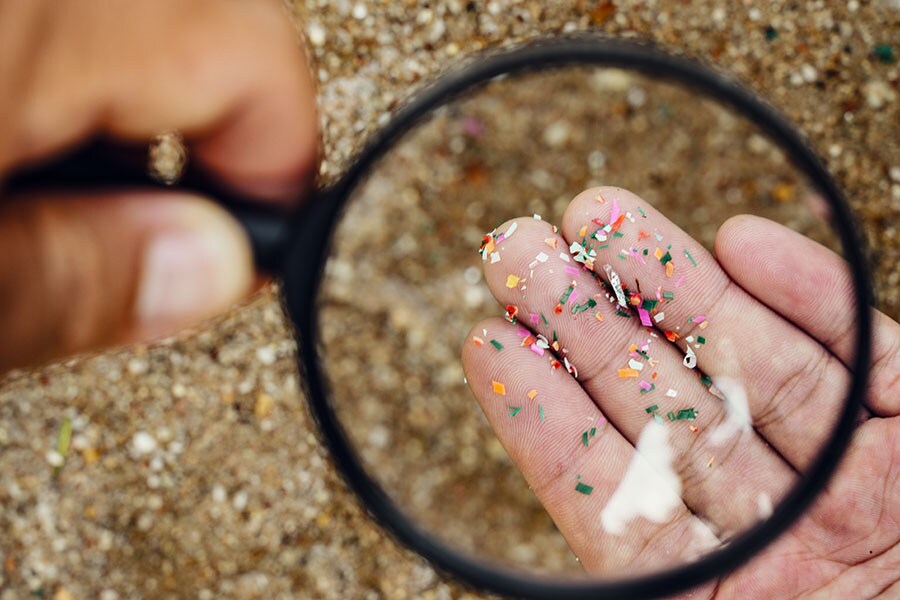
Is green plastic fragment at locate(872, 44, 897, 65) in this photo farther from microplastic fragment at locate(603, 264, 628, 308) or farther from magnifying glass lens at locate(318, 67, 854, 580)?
microplastic fragment at locate(603, 264, 628, 308)

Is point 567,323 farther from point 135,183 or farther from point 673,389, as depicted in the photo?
point 135,183

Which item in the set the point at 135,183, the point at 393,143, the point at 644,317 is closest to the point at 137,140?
the point at 135,183

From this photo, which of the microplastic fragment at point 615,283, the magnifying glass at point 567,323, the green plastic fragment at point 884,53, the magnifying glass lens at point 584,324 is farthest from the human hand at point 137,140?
the green plastic fragment at point 884,53

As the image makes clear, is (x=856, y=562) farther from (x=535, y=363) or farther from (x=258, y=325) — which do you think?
(x=258, y=325)

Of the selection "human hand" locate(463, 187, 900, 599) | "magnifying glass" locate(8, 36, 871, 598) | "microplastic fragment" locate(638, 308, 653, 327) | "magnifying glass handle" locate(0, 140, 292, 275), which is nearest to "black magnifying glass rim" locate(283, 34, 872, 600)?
"magnifying glass" locate(8, 36, 871, 598)

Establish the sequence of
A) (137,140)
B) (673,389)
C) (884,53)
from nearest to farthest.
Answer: (673,389) → (137,140) → (884,53)
